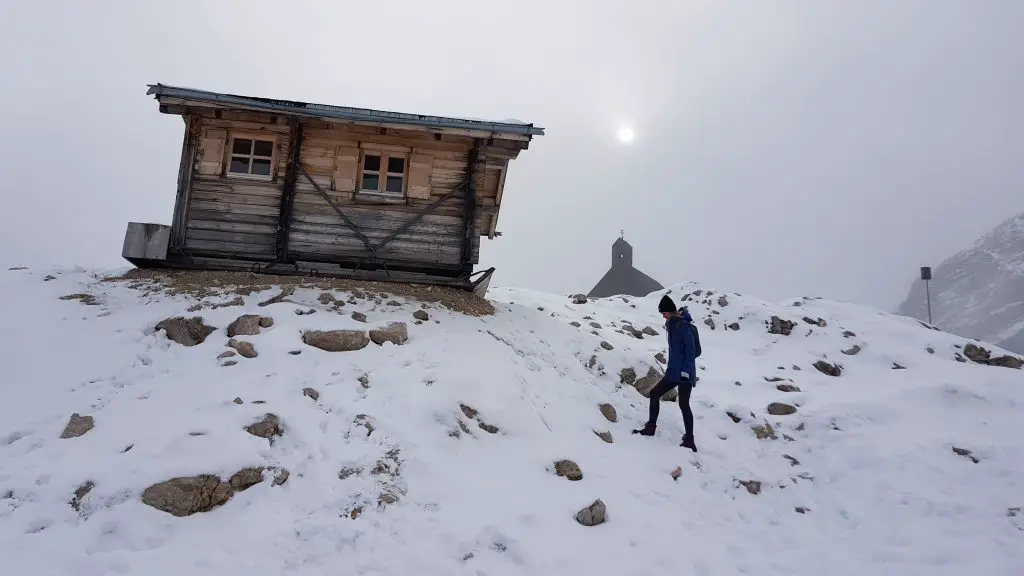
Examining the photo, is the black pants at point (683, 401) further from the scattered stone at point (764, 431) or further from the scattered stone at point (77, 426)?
the scattered stone at point (77, 426)

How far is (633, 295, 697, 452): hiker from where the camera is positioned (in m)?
7.72

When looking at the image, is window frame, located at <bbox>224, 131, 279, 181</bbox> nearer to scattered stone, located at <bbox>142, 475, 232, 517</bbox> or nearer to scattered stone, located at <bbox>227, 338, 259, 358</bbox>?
scattered stone, located at <bbox>227, 338, 259, 358</bbox>

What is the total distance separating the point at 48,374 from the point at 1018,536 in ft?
43.5

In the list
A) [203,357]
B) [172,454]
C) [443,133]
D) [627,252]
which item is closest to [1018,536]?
[172,454]

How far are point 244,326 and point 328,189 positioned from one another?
5315 mm

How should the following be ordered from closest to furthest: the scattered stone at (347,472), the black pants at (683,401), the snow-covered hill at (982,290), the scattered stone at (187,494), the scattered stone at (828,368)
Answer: the scattered stone at (187,494) → the scattered stone at (347,472) → the black pants at (683,401) → the scattered stone at (828,368) → the snow-covered hill at (982,290)

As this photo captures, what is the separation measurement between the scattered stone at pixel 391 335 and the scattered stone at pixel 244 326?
6.46ft

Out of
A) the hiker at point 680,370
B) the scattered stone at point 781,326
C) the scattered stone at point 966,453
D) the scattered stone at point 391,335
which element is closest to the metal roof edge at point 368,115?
the scattered stone at point 391,335

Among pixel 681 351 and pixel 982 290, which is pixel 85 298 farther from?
pixel 982 290

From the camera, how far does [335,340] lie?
821cm

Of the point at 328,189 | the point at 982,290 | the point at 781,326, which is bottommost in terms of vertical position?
the point at 781,326

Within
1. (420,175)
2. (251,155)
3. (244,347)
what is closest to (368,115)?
(420,175)

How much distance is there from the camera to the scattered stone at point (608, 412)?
27.3 ft

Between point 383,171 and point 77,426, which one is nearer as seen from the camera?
point 77,426
